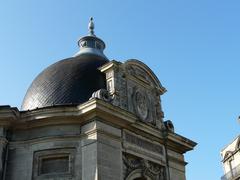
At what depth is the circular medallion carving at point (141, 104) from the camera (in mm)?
20109

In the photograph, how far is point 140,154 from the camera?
18875 mm

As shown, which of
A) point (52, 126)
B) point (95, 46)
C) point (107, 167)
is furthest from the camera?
point (95, 46)

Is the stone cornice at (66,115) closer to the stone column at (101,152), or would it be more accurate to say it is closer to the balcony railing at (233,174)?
the stone column at (101,152)

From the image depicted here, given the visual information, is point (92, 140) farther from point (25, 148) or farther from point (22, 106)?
point (22, 106)

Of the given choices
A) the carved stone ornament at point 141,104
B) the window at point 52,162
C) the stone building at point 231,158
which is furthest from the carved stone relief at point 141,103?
the stone building at point 231,158

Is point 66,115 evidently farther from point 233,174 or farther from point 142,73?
point 233,174

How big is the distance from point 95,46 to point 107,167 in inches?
434

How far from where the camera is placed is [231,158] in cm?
3638

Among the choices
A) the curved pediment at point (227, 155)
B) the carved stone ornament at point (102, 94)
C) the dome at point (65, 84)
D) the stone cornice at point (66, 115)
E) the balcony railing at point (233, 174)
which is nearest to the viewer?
the stone cornice at point (66, 115)

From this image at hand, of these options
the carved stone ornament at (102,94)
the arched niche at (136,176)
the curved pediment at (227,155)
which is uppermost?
the curved pediment at (227,155)

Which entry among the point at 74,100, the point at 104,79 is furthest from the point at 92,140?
the point at 104,79

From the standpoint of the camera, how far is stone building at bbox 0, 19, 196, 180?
17.2 metres

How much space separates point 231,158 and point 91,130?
72.5ft

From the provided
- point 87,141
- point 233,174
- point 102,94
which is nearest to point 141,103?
point 102,94
